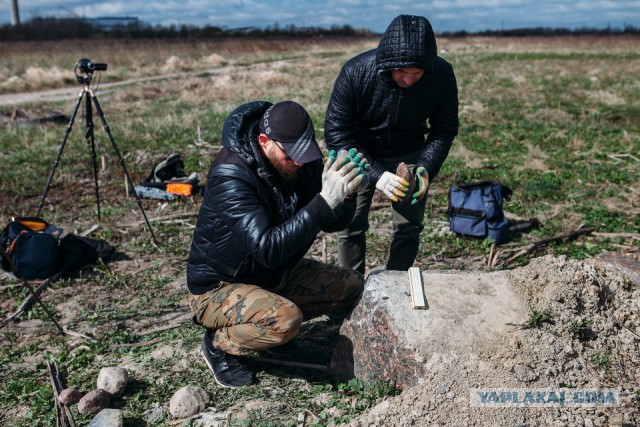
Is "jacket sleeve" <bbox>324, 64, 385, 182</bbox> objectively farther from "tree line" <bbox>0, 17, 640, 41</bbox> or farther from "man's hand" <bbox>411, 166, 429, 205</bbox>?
"tree line" <bbox>0, 17, 640, 41</bbox>

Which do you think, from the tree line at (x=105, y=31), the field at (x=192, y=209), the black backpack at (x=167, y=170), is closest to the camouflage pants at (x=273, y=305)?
the field at (x=192, y=209)

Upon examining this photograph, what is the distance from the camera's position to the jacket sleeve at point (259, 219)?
311 cm

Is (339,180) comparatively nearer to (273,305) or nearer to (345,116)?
(273,305)

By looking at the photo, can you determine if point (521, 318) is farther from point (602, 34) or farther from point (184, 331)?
point (602, 34)

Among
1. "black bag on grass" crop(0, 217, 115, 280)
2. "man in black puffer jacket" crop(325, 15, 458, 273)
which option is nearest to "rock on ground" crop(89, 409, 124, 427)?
"man in black puffer jacket" crop(325, 15, 458, 273)

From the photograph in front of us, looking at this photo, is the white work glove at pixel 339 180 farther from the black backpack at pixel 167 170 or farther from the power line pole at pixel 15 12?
the power line pole at pixel 15 12

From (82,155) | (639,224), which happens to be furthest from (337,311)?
(82,155)

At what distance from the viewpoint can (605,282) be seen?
3.59 meters

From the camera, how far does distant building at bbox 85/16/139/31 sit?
40250 millimetres

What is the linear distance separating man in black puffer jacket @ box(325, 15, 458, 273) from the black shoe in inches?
50.9

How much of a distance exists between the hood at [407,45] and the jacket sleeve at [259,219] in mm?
1065

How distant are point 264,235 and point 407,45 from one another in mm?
1465

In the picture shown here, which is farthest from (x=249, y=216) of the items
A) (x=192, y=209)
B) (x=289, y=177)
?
(x=192, y=209)

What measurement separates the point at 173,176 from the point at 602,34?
143ft
